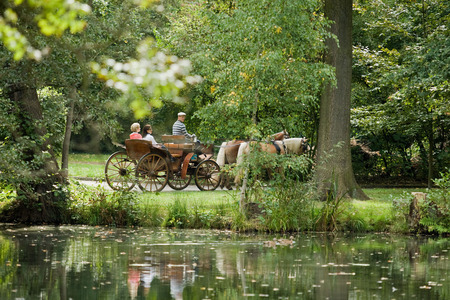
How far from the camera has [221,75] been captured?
12836mm

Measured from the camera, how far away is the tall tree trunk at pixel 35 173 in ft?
43.8

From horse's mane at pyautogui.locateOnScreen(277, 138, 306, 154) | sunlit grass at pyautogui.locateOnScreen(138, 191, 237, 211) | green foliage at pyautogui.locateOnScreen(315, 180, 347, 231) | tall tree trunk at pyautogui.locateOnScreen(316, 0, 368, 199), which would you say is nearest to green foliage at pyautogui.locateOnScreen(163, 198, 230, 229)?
sunlit grass at pyautogui.locateOnScreen(138, 191, 237, 211)

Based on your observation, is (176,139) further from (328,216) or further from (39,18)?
(39,18)

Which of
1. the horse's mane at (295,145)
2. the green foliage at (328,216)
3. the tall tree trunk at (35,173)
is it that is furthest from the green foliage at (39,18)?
the horse's mane at (295,145)

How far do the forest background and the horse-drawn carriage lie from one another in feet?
3.44

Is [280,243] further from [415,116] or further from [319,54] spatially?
[415,116]

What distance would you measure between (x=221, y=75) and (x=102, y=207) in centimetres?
345

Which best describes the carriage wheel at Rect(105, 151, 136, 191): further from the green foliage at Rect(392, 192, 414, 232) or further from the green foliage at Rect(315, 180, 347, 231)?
the green foliage at Rect(392, 192, 414, 232)

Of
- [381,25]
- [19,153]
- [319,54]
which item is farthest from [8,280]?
[381,25]

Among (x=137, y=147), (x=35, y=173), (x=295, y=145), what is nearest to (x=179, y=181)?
(x=137, y=147)

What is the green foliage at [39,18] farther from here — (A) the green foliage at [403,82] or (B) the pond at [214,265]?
(A) the green foliage at [403,82]

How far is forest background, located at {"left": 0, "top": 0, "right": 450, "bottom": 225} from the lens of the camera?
6332mm

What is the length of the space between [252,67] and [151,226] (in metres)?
3.53

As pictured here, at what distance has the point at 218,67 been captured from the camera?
42.5 ft
